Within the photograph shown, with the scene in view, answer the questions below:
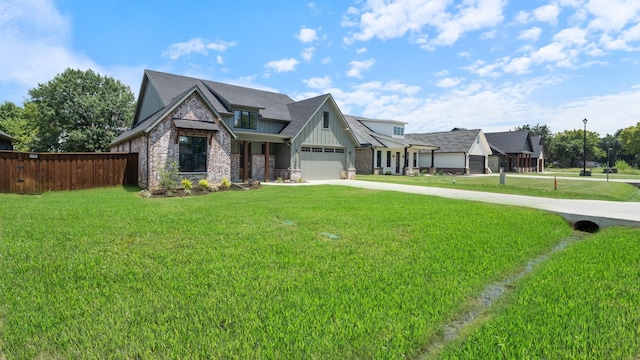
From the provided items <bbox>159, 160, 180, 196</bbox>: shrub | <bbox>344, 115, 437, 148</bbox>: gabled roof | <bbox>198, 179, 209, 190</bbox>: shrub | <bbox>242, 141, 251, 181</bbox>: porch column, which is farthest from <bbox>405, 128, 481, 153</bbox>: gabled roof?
<bbox>159, 160, 180, 196</bbox>: shrub

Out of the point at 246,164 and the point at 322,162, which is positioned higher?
the point at 322,162

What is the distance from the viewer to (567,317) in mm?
3336

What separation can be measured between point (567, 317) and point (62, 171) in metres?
19.1

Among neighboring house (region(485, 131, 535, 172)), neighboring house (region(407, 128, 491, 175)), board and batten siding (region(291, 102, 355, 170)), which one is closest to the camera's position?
board and batten siding (region(291, 102, 355, 170))

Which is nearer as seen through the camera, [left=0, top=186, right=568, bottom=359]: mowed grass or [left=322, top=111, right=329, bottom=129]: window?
[left=0, top=186, right=568, bottom=359]: mowed grass

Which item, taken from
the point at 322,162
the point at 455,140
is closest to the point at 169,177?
the point at 322,162

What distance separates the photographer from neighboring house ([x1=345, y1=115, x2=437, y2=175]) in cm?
3069

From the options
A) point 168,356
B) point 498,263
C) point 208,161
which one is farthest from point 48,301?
point 208,161

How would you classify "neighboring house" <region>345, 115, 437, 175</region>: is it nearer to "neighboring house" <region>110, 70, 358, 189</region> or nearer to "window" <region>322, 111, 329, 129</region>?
"neighboring house" <region>110, 70, 358, 189</region>

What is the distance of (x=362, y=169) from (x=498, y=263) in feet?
86.8

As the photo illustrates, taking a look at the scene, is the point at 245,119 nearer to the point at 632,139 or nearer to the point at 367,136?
the point at 367,136

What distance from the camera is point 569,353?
2.70 metres

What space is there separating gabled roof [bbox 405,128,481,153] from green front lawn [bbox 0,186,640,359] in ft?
97.4

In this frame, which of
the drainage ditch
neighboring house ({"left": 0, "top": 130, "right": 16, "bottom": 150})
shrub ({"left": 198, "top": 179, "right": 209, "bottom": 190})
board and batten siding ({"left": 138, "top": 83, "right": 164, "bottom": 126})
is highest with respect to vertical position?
board and batten siding ({"left": 138, "top": 83, "right": 164, "bottom": 126})
